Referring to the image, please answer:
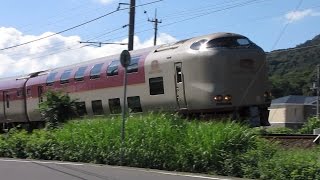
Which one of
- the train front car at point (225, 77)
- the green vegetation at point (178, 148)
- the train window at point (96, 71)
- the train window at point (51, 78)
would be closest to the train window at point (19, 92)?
the train window at point (51, 78)

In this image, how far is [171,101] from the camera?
61.3ft

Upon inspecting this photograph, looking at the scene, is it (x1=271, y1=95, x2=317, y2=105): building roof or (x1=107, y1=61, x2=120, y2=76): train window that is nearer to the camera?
(x1=107, y1=61, x2=120, y2=76): train window

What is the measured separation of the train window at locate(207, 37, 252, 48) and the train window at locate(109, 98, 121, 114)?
16.6ft

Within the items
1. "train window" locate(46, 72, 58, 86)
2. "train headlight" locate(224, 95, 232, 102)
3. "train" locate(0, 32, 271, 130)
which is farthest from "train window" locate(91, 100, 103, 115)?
"train headlight" locate(224, 95, 232, 102)

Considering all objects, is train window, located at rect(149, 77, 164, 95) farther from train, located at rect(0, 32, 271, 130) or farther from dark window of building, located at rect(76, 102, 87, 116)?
dark window of building, located at rect(76, 102, 87, 116)

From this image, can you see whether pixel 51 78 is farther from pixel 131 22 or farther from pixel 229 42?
pixel 229 42

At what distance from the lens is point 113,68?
2130cm

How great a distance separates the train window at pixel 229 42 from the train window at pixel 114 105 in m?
5.06

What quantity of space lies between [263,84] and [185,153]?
7.27 meters

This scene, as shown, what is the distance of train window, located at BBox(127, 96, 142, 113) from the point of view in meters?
20.2

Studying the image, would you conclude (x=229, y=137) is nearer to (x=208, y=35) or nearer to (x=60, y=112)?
(x=208, y=35)

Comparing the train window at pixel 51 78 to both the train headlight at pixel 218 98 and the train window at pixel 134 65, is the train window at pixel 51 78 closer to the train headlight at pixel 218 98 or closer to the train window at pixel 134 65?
the train window at pixel 134 65

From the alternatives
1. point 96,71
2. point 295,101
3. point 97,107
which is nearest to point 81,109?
point 97,107

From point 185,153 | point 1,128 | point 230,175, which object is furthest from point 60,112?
point 1,128
